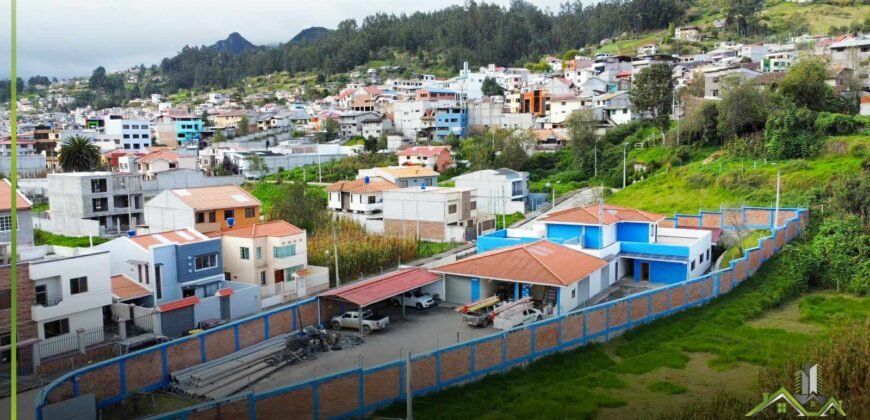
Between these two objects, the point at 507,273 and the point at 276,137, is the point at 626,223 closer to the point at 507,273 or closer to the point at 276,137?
the point at 507,273

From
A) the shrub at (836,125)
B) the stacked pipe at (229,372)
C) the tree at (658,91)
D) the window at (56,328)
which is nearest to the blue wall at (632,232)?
the stacked pipe at (229,372)

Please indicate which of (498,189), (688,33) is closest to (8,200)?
(498,189)

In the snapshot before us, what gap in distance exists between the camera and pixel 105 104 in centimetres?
14262

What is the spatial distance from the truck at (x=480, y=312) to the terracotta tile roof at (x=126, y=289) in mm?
10435

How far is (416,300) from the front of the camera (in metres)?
22.8

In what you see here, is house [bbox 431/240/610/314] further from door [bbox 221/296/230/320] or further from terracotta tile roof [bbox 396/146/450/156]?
terracotta tile roof [bbox 396/146/450/156]

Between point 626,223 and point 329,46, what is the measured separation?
118 m

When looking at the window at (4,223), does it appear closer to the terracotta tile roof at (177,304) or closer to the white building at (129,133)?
the terracotta tile roof at (177,304)

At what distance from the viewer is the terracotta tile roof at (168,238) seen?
23781 mm

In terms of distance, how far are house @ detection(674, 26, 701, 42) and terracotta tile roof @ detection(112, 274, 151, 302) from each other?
91.7m

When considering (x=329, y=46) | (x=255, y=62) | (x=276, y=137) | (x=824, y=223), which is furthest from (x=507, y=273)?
(x=255, y=62)

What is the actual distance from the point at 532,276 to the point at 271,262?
34.2ft

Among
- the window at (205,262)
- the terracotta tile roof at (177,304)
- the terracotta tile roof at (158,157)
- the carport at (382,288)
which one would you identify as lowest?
the terracotta tile roof at (177,304)

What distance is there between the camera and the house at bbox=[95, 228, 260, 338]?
2284 cm
